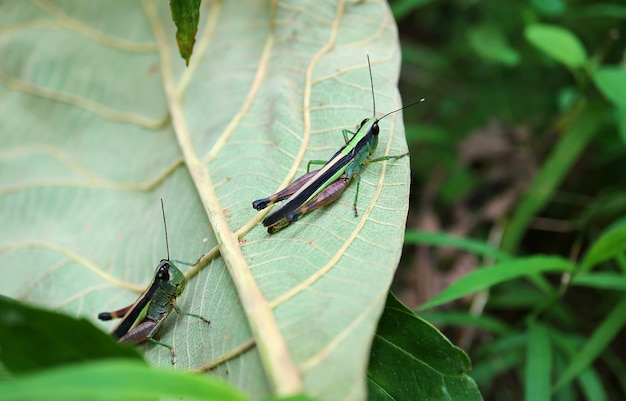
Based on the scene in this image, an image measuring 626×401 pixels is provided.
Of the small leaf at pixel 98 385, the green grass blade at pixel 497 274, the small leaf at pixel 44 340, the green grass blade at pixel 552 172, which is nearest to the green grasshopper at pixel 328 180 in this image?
the green grass blade at pixel 497 274

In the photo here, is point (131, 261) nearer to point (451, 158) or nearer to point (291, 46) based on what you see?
point (291, 46)

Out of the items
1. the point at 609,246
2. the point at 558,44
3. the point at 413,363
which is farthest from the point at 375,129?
the point at 558,44

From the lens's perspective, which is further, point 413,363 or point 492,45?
point 492,45

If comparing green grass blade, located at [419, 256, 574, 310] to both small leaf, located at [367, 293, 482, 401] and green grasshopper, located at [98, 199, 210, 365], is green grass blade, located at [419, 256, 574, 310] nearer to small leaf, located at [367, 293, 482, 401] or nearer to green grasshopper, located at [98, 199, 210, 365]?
small leaf, located at [367, 293, 482, 401]

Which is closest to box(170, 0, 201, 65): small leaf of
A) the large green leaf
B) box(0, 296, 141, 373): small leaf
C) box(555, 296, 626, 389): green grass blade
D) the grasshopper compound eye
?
the large green leaf

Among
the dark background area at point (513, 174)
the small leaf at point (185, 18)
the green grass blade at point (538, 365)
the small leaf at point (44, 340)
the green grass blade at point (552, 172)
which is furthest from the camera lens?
the green grass blade at point (552, 172)

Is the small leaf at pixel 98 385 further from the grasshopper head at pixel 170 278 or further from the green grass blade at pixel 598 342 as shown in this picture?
the green grass blade at pixel 598 342

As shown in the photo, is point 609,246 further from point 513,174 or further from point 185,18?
point 185,18
